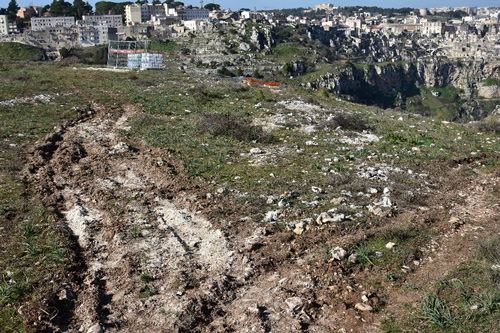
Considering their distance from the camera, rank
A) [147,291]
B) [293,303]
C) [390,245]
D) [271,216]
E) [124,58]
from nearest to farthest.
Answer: [293,303], [147,291], [390,245], [271,216], [124,58]

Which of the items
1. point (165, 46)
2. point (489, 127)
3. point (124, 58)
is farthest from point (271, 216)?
point (165, 46)

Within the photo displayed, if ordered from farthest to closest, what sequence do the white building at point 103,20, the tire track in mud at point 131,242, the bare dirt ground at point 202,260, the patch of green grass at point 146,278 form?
the white building at point 103,20 → the patch of green grass at point 146,278 → the tire track in mud at point 131,242 → the bare dirt ground at point 202,260

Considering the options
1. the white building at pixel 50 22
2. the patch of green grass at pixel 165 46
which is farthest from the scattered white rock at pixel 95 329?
the white building at pixel 50 22

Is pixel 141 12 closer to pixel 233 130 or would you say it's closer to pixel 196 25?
pixel 196 25

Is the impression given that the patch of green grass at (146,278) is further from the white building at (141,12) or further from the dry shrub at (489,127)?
the white building at (141,12)

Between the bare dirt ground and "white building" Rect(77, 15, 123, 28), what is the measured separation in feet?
490

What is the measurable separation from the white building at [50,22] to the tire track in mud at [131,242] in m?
144

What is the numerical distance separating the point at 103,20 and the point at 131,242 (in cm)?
15987

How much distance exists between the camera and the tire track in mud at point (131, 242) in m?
6.00

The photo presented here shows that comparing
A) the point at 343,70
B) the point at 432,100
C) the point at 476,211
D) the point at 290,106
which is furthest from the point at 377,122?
the point at 432,100

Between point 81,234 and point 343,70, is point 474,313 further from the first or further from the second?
point 343,70

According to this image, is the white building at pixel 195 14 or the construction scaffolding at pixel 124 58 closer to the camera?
the construction scaffolding at pixel 124 58

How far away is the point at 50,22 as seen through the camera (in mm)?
142250

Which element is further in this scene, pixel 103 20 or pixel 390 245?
pixel 103 20
